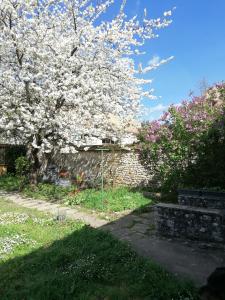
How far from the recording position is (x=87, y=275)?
5324 mm

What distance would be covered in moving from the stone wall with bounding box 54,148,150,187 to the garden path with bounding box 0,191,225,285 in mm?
4324

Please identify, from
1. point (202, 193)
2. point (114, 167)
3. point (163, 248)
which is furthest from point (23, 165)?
point (163, 248)

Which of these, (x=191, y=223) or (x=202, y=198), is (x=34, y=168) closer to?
(x=202, y=198)

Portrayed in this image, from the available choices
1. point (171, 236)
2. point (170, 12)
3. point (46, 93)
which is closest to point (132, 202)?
point (171, 236)

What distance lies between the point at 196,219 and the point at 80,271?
2.53 metres

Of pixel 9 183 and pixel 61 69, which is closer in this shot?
pixel 61 69

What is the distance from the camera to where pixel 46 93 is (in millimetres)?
13242

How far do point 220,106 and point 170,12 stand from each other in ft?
18.8

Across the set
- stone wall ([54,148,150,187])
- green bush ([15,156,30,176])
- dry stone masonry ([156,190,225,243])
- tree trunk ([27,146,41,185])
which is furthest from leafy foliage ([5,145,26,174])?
dry stone masonry ([156,190,225,243])

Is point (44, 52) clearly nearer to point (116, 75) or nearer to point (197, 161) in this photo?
point (116, 75)

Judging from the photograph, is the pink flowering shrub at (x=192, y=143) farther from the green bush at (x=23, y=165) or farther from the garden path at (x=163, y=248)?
the green bush at (x=23, y=165)

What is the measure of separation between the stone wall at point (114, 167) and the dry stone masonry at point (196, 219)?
5.92 m

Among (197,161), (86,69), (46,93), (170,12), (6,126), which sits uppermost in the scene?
(170,12)

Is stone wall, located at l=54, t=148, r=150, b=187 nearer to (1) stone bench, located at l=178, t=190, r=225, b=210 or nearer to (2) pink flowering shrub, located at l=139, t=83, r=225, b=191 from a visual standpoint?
(2) pink flowering shrub, located at l=139, t=83, r=225, b=191
